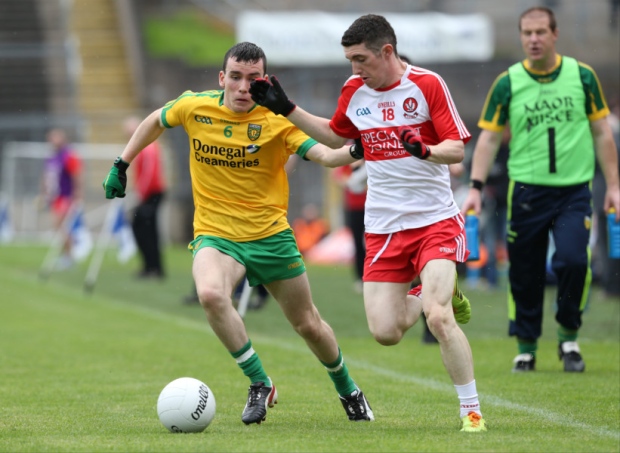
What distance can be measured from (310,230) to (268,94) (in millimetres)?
18129

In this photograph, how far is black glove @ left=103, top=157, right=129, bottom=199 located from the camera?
23.3 feet

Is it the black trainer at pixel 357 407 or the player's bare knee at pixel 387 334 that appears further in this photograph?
the black trainer at pixel 357 407

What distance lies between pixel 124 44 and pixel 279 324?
24.7m

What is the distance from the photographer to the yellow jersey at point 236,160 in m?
7.03

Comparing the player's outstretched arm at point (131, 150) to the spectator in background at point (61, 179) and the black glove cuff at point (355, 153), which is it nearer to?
the black glove cuff at point (355, 153)

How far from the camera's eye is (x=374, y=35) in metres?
6.49

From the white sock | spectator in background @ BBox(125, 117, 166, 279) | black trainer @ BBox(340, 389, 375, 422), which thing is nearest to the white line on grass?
the white sock

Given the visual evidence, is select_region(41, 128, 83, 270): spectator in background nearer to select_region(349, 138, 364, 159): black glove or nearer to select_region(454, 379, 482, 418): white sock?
select_region(349, 138, 364, 159): black glove

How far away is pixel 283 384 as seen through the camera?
8.68 meters

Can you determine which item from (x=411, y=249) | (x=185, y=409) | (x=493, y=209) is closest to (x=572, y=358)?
(x=411, y=249)

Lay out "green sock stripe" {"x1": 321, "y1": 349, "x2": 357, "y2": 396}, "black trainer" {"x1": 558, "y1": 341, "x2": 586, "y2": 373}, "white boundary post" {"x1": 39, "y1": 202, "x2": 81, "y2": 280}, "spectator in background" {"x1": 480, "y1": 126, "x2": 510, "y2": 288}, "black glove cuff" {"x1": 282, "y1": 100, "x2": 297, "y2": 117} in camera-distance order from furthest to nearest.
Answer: "white boundary post" {"x1": 39, "y1": 202, "x2": 81, "y2": 280} < "spectator in background" {"x1": 480, "y1": 126, "x2": 510, "y2": 288} < "black trainer" {"x1": 558, "y1": 341, "x2": 586, "y2": 373} < "green sock stripe" {"x1": 321, "y1": 349, "x2": 357, "y2": 396} < "black glove cuff" {"x1": 282, "y1": 100, "x2": 297, "y2": 117}

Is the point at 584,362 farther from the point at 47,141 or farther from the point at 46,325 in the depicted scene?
the point at 47,141

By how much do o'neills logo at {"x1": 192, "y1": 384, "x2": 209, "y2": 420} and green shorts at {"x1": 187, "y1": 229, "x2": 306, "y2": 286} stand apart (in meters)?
0.82

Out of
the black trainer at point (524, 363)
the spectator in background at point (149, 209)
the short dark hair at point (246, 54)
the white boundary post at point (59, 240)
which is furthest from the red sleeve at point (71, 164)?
the short dark hair at point (246, 54)
